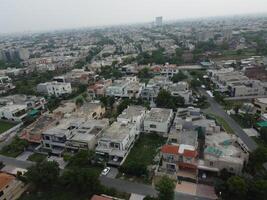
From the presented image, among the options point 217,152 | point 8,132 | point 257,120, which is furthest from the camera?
point 8,132

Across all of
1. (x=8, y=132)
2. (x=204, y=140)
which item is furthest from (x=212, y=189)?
(x=8, y=132)

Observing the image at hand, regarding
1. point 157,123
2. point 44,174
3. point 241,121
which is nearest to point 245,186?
point 157,123

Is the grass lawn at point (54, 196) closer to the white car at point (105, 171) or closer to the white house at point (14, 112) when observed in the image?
the white car at point (105, 171)

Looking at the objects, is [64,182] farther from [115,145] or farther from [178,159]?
[178,159]

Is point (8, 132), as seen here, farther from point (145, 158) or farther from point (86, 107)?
point (145, 158)

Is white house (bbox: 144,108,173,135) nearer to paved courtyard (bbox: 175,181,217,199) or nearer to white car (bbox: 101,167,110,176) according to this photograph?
white car (bbox: 101,167,110,176)

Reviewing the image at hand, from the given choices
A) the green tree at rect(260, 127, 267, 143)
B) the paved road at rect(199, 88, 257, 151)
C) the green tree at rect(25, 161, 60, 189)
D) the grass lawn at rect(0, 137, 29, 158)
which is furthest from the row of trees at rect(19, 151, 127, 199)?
the green tree at rect(260, 127, 267, 143)

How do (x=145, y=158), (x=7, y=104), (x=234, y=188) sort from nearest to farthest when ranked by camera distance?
(x=234, y=188) < (x=145, y=158) < (x=7, y=104)
